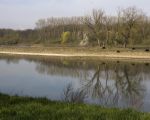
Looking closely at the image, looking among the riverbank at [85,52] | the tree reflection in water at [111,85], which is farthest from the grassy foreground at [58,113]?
the riverbank at [85,52]

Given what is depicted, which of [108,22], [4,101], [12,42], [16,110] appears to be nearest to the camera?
[16,110]

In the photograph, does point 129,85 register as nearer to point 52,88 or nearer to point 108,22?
point 52,88

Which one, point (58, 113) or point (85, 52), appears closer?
point (58, 113)

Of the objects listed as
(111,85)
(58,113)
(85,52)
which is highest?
(58,113)

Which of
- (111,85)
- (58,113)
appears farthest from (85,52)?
(58,113)

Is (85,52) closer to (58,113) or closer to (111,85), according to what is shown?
(111,85)

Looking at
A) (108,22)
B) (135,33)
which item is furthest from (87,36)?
(135,33)

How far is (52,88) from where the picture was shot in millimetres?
17406

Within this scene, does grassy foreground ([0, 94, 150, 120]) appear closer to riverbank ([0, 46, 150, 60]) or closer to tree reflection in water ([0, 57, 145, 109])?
tree reflection in water ([0, 57, 145, 109])

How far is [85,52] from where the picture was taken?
48844 mm

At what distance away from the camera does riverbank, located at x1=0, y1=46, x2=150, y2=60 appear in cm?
4481

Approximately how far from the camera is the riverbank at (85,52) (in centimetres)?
4481

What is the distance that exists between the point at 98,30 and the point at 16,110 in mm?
53063

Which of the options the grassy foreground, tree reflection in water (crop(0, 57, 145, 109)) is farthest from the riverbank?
the grassy foreground
